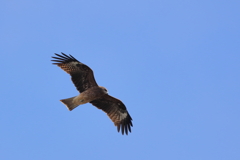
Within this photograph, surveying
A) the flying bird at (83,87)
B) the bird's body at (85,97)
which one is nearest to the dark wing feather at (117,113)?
the flying bird at (83,87)

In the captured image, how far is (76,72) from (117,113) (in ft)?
7.91

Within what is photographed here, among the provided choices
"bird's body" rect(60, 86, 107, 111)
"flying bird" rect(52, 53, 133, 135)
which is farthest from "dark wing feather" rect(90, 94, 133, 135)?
"bird's body" rect(60, 86, 107, 111)

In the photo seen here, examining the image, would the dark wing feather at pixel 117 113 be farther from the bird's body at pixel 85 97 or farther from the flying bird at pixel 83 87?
the bird's body at pixel 85 97

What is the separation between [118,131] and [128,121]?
569mm

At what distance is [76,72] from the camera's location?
14.4 m

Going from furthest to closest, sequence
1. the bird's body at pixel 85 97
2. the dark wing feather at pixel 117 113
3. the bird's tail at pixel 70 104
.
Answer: the dark wing feather at pixel 117 113
the bird's tail at pixel 70 104
the bird's body at pixel 85 97

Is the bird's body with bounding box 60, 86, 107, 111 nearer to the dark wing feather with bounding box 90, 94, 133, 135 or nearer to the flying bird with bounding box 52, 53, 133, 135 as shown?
the flying bird with bounding box 52, 53, 133, 135

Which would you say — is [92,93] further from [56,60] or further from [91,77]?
[56,60]

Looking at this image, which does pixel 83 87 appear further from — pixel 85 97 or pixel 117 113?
pixel 117 113

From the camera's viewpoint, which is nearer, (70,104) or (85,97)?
(85,97)

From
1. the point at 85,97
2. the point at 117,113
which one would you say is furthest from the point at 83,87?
the point at 117,113

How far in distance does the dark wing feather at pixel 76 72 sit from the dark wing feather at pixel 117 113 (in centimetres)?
100

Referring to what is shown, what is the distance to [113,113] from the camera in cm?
1533

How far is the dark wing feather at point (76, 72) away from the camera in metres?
14.4
